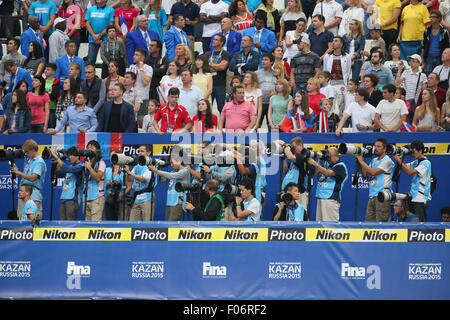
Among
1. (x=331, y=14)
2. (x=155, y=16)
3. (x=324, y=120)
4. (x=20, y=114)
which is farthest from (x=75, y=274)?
(x=331, y=14)

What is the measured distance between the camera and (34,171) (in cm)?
1145

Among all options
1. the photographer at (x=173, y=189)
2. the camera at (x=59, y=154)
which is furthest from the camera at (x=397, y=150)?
the camera at (x=59, y=154)

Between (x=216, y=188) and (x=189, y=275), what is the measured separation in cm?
161

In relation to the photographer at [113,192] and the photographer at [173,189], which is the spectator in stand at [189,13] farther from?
the photographer at [173,189]

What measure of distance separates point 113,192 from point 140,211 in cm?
53

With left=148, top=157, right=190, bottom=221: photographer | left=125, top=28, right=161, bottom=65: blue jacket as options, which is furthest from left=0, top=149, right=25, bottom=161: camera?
left=125, top=28, right=161, bottom=65: blue jacket

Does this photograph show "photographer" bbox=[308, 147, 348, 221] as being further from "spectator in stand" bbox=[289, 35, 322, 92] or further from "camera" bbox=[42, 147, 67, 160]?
"camera" bbox=[42, 147, 67, 160]

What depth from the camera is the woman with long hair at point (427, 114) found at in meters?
12.7

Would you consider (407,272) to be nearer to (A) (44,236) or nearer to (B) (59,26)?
(A) (44,236)

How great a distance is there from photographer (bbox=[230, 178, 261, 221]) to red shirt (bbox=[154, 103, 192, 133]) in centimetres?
211

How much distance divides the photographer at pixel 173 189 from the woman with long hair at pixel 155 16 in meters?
4.52

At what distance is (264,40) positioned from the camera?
14664 millimetres

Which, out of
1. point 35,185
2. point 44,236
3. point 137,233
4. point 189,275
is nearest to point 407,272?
point 189,275
